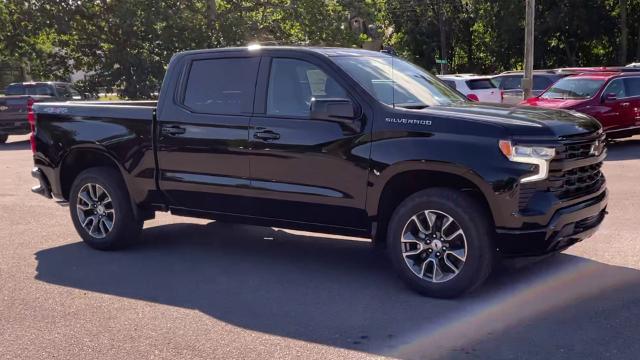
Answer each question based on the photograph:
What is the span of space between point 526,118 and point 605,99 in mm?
11311

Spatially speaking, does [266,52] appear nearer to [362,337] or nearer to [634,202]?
[362,337]

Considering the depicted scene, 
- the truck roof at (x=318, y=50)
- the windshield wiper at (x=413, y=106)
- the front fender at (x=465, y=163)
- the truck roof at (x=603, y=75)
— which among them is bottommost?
the front fender at (x=465, y=163)

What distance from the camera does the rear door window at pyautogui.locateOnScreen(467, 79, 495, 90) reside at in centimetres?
1845

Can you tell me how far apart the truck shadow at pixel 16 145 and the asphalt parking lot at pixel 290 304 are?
1343 centimetres

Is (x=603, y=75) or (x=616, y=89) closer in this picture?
(x=616, y=89)

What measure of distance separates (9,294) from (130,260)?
1.31m

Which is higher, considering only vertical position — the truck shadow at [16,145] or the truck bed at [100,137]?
the truck bed at [100,137]

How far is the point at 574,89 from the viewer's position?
16.4 m

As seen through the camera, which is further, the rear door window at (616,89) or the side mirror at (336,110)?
the rear door window at (616,89)

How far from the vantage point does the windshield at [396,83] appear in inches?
237

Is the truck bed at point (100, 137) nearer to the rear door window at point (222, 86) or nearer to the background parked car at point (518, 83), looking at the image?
the rear door window at point (222, 86)

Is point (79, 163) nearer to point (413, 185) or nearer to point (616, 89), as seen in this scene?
point (413, 185)

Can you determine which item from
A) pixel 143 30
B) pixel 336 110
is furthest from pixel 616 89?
pixel 143 30

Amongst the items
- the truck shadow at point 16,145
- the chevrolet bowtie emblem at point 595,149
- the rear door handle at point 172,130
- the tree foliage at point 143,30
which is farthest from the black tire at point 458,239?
the tree foliage at point 143,30
